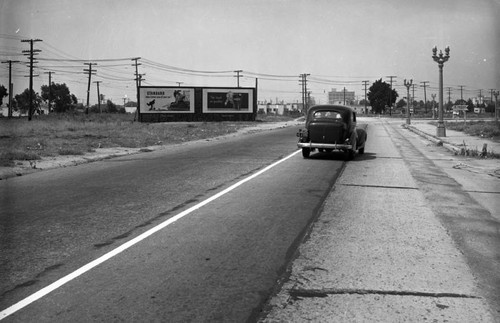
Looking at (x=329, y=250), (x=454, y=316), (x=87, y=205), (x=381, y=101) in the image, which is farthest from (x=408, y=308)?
(x=381, y=101)

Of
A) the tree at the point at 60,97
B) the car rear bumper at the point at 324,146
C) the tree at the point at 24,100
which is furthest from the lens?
the tree at the point at 24,100

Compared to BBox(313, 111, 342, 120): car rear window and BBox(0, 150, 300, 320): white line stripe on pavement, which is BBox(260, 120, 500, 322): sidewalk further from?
BBox(313, 111, 342, 120): car rear window

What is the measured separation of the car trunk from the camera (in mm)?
17031

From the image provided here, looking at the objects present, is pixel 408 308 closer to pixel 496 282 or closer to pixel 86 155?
pixel 496 282

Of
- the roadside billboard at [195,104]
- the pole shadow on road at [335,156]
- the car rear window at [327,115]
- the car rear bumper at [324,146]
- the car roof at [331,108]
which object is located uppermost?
the roadside billboard at [195,104]

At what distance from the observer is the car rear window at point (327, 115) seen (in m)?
17.7

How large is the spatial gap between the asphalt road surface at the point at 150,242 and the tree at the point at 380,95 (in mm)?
140710

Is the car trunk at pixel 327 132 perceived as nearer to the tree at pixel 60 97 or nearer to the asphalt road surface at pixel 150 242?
the asphalt road surface at pixel 150 242

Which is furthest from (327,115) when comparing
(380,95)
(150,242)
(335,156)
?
(380,95)

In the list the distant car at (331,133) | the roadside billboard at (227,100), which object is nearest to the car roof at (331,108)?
the distant car at (331,133)

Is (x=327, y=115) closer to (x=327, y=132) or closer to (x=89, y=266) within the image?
(x=327, y=132)

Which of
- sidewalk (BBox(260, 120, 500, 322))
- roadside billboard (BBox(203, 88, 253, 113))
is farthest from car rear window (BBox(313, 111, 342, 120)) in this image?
roadside billboard (BBox(203, 88, 253, 113))

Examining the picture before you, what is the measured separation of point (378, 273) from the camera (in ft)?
16.6

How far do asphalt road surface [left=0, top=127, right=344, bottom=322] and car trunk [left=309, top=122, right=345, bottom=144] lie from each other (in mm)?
4910
